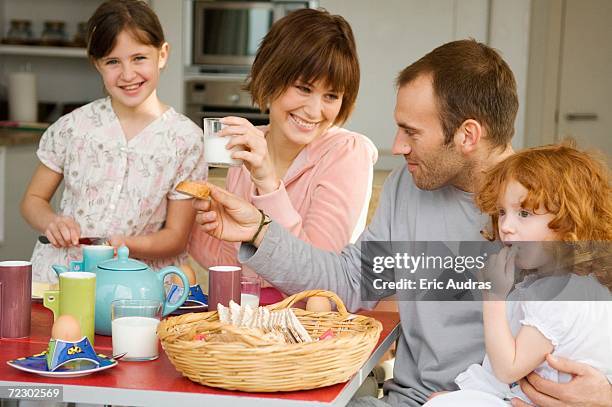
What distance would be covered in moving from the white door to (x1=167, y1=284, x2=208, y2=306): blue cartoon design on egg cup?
4.09m

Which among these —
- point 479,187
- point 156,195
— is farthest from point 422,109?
point 156,195

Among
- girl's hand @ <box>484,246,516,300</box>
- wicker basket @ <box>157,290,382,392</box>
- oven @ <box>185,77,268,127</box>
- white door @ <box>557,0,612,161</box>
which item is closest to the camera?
wicker basket @ <box>157,290,382,392</box>

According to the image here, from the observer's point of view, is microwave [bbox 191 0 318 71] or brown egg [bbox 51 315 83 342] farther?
microwave [bbox 191 0 318 71]

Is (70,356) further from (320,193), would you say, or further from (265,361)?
(320,193)

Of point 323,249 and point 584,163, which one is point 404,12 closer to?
point 323,249

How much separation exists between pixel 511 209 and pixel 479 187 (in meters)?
0.22

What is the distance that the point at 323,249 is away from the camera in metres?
2.15

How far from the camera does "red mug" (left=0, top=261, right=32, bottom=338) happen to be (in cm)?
169

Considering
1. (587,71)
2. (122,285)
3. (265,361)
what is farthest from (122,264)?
(587,71)

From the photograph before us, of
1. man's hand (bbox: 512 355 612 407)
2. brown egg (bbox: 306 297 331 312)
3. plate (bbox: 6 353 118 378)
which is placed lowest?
man's hand (bbox: 512 355 612 407)

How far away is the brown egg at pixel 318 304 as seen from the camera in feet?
6.12

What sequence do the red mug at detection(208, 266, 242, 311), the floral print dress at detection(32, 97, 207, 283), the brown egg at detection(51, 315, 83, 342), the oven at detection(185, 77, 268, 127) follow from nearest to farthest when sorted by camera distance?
the brown egg at detection(51, 315, 83, 342) → the red mug at detection(208, 266, 242, 311) → the floral print dress at detection(32, 97, 207, 283) → the oven at detection(185, 77, 268, 127)

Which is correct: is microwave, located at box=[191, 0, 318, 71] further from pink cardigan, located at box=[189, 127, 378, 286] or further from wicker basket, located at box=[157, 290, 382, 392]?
wicker basket, located at box=[157, 290, 382, 392]

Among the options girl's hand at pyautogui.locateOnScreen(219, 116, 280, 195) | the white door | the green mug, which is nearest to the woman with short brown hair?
girl's hand at pyautogui.locateOnScreen(219, 116, 280, 195)
